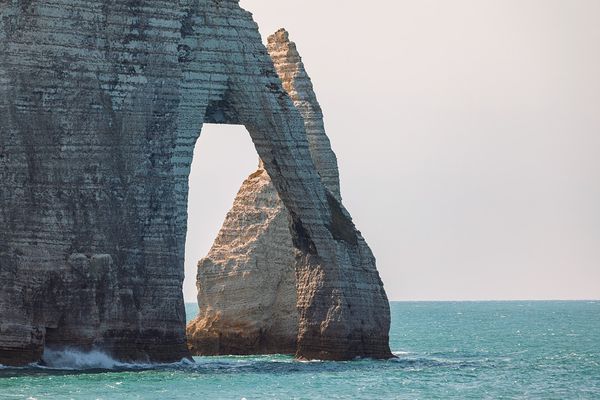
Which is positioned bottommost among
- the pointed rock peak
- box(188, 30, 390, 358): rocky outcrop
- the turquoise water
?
the turquoise water

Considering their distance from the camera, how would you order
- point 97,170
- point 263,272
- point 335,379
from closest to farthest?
point 335,379 < point 97,170 < point 263,272

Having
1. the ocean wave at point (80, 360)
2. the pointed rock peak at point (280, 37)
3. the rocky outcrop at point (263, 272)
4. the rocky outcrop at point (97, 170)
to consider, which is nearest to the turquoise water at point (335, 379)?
the ocean wave at point (80, 360)

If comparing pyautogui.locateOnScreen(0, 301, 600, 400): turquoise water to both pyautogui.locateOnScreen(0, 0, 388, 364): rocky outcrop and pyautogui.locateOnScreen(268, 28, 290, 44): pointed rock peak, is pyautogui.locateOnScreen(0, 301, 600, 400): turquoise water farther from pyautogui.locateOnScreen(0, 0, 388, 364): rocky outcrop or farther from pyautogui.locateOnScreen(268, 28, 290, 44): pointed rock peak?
pyautogui.locateOnScreen(268, 28, 290, 44): pointed rock peak

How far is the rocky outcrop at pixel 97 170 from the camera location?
5597 cm

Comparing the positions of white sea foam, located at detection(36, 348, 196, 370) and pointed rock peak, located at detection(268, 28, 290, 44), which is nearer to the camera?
white sea foam, located at detection(36, 348, 196, 370)

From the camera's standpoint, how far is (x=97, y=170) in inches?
2247

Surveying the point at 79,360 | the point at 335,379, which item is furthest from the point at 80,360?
the point at 335,379

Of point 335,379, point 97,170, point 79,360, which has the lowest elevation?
point 335,379

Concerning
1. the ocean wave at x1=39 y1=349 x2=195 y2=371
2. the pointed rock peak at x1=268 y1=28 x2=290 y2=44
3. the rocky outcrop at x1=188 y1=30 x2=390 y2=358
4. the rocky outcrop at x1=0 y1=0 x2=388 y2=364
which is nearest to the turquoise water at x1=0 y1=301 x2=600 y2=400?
the ocean wave at x1=39 y1=349 x2=195 y2=371

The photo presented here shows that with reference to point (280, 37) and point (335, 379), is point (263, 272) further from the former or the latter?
point (335, 379)

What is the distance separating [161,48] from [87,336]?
851 cm

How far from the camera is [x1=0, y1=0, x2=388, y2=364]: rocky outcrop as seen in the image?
55969 mm

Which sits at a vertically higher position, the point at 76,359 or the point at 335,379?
the point at 76,359

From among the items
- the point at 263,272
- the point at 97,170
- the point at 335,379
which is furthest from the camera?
the point at 263,272
